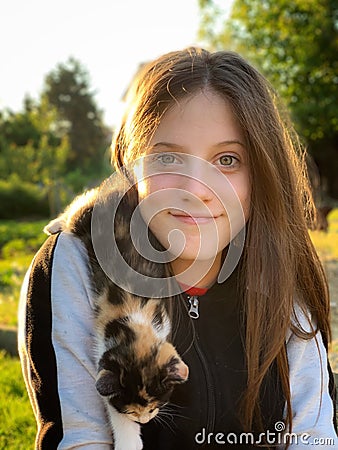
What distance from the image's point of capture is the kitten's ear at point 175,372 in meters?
1.64

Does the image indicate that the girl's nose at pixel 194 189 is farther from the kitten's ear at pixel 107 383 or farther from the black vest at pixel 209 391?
the kitten's ear at pixel 107 383

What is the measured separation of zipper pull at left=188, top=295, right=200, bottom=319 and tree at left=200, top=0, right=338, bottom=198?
13746mm

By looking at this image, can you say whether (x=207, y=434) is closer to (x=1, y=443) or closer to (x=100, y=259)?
(x=100, y=259)

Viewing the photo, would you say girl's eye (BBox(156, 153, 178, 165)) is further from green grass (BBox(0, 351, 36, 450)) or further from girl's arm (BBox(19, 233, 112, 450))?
green grass (BBox(0, 351, 36, 450))

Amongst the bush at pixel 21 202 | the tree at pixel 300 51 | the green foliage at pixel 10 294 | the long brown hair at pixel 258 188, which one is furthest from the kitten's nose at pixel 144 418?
the bush at pixel 21 202

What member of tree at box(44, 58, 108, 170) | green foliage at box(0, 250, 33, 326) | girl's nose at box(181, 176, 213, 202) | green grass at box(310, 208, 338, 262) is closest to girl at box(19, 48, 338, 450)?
girl's nose at box(181, 176, 213, 202)

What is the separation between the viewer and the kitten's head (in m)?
1.63

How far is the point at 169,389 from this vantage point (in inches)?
66.4

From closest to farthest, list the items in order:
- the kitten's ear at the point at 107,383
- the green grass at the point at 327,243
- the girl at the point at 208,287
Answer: the kitten's ear at the point at 107,383, the girl at the point at 208,287, the green grass at the point at 327,243

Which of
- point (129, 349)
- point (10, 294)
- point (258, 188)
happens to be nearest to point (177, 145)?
point (258, 188)

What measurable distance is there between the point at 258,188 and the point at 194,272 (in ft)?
1.10

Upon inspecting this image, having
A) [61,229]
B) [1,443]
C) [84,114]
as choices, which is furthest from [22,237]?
[84,114]

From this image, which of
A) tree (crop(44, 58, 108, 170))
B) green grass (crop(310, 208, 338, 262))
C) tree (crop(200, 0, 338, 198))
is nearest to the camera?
green grass (crop(310, 208, 338, 262))

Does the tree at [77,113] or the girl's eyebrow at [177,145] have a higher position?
the tree at [77,113]
